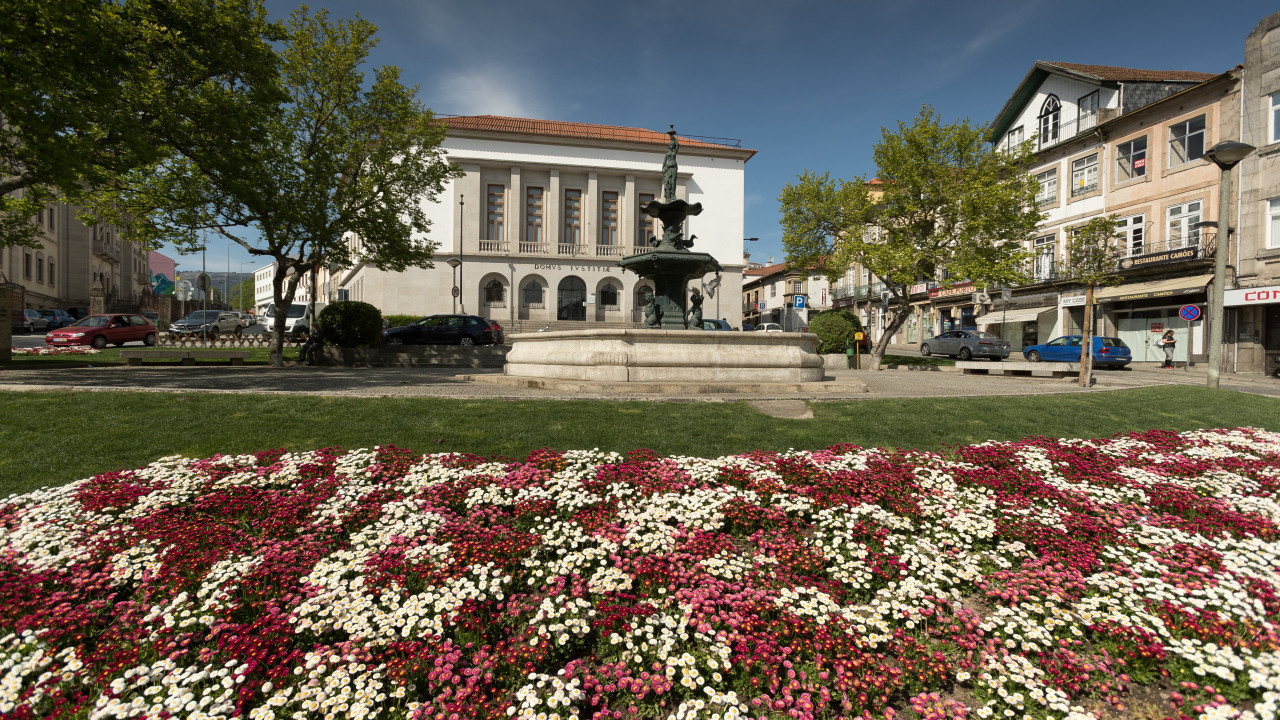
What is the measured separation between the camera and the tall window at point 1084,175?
29125 millimetres

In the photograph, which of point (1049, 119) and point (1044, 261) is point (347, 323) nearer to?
point (1044, 261)

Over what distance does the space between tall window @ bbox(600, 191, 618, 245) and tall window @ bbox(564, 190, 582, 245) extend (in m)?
1.65

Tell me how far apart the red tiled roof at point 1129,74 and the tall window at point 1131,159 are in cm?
347

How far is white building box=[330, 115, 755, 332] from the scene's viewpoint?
120 feet

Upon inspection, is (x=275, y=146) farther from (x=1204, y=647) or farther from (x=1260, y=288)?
(x=1260, y=288)

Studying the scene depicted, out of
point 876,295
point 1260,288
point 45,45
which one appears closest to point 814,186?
point 1260,288

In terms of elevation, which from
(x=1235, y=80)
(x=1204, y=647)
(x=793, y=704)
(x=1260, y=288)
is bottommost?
(x=793, y=704)

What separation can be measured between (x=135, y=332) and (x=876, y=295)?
49.4m

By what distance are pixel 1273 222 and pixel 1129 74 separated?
13.5 metres

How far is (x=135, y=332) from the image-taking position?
24.2 meters

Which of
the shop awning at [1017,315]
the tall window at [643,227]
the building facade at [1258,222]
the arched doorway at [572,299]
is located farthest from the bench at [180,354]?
the shop awning at [1017,315]

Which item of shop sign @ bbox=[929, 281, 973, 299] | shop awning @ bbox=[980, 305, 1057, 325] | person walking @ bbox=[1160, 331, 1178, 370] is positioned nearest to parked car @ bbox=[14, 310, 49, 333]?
shop sign @ bbox=[929, 281, 973, 299]

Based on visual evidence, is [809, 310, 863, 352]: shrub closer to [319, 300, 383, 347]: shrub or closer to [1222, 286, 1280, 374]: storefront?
[319, 300, 383, 347]: shrub

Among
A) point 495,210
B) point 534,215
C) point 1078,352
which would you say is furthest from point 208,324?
point 1078,352
